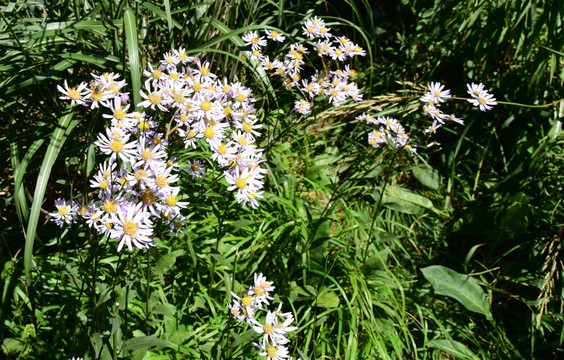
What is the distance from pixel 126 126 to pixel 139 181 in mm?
170

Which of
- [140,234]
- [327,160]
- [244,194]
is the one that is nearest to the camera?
[140,234]

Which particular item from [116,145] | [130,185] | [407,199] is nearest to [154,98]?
[116,145]

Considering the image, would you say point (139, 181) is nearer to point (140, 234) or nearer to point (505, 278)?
point (140, 234)

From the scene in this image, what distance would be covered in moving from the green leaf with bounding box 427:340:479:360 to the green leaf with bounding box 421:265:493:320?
184 mm

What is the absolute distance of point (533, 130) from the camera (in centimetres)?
289

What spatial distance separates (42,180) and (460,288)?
175cm

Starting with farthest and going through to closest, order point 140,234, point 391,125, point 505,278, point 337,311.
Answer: point 505,278 → point 391,125 → point 337,311 → point 140,234

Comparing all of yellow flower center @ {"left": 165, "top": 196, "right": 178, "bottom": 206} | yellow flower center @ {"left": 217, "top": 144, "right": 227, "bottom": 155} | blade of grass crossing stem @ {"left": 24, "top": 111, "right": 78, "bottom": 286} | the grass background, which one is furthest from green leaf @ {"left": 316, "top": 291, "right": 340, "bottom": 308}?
blade of grass crossing stem @ {"left": 24, "top": 111, "right": 78, "bottom": 286}

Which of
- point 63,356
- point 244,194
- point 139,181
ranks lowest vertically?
point 63,356

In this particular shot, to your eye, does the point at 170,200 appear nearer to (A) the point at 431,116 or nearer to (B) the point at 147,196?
(B) the point at 147,196

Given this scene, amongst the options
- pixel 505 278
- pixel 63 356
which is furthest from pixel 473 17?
pixel 63 356

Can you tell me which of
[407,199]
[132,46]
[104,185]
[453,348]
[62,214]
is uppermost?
[132,46]

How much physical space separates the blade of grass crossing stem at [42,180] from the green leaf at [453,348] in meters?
1.50

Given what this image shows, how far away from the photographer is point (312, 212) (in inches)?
90.5
